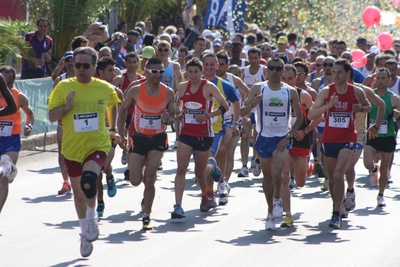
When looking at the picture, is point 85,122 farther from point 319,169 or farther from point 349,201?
point 319,169

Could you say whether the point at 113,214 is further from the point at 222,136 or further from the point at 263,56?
the point at 263,56

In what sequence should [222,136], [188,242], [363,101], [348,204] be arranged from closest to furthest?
[188,242] < [363,101] < [348,204] < [222,136]

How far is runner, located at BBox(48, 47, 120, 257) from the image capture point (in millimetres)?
8648

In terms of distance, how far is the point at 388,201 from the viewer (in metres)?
12.9

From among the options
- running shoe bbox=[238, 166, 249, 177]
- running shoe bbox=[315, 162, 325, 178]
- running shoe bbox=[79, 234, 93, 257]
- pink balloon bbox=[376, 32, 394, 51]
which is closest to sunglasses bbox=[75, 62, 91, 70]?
running shoe bbox=[79, 234, 93, 257]

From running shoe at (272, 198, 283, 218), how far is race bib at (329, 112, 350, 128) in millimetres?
1109

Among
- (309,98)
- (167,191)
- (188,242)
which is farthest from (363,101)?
(167,191)

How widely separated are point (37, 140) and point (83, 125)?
8.67 meters

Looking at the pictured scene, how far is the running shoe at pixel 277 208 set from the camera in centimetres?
1043

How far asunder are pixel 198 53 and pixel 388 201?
7.05 m

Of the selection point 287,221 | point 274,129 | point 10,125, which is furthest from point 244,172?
point 10,125

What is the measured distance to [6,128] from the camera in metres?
10.4

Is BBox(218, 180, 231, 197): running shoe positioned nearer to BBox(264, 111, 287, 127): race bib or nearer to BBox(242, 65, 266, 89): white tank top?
BBox(264, 111, 287, 127): race bib

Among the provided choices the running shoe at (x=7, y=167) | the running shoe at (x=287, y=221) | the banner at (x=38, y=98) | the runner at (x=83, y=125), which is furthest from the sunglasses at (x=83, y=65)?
the banner at (x=38, y=98)
